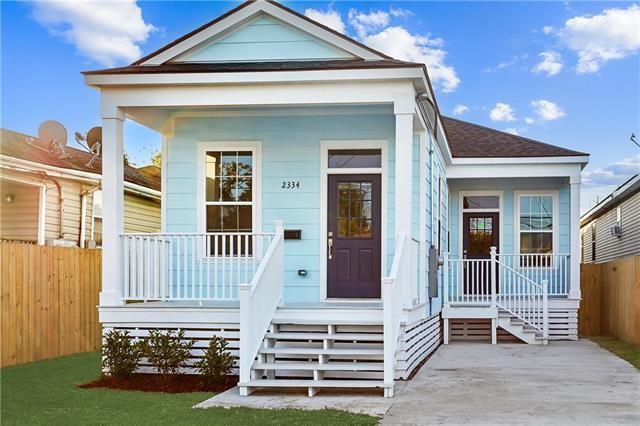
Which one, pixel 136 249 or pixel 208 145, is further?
pixel 208 145

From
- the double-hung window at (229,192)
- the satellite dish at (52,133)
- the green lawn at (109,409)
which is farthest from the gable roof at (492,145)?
the green lawn at (109,409)

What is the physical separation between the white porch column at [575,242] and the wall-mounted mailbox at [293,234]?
22.8ft

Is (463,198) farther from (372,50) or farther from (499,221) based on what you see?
(372,50)

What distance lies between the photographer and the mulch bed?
8859 mm

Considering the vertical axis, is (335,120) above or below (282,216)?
above

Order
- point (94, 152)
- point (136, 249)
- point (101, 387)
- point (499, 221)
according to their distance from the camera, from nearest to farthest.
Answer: point (101, 387)
point (136, 249)
point (499, 221)
point (94, 152)

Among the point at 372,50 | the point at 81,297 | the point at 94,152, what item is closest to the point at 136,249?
the point at 81,297

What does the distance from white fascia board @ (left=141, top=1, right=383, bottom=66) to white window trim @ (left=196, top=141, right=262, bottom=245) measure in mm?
1385

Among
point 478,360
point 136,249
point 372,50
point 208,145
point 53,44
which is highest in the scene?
point 53,44

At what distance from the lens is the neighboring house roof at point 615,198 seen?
1859cm

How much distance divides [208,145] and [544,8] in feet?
41.1

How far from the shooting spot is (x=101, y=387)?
8.98 metres

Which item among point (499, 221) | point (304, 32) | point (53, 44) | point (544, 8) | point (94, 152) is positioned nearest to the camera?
point (304, 32)

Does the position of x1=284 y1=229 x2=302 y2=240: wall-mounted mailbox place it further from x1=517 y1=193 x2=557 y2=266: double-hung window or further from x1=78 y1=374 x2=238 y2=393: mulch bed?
x1=517 y1=193 x2=557 y2=266: double-hung window
